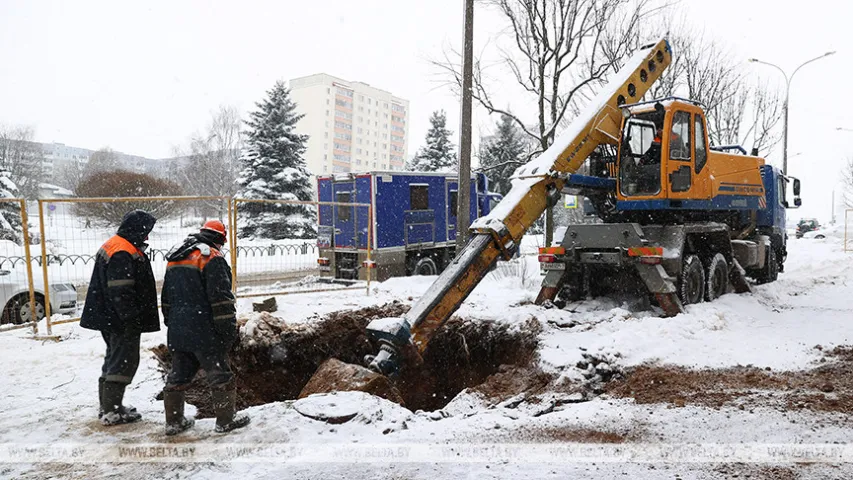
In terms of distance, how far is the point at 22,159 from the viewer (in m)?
41.0

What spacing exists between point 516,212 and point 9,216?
20157 mm

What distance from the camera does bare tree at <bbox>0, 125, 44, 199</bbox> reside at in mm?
38219

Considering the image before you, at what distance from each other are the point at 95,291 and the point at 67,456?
130cm

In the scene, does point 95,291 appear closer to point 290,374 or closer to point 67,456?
point 67,456

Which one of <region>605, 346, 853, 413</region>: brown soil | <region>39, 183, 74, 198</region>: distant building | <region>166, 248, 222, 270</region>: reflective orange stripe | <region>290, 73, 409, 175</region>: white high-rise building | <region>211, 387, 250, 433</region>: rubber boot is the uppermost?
<region>290, 73, 409, 175</region>: white high-rise building

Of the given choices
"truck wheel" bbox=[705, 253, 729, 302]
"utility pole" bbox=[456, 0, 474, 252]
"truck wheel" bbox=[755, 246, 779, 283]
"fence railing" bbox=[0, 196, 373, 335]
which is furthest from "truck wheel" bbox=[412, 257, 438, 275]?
"truck wheel" bbox=[755, 246, 779, 283]

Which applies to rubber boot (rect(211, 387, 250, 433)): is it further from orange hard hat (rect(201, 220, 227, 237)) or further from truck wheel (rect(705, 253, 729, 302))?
truck wheel (rect(705, 253, 729, 302))

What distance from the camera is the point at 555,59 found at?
14.8 m

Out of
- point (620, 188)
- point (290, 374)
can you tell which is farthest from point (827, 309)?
point (290, 374)

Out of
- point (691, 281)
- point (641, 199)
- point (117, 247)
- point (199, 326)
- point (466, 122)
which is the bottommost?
point (691, 281)

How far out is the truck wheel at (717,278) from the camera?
872cm

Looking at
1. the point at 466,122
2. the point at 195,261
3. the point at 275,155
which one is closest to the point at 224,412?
the point at 195,261

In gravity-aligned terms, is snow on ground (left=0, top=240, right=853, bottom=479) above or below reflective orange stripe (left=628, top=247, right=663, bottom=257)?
below

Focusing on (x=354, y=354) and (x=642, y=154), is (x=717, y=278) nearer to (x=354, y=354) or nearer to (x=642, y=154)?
(x=642, y=154)
